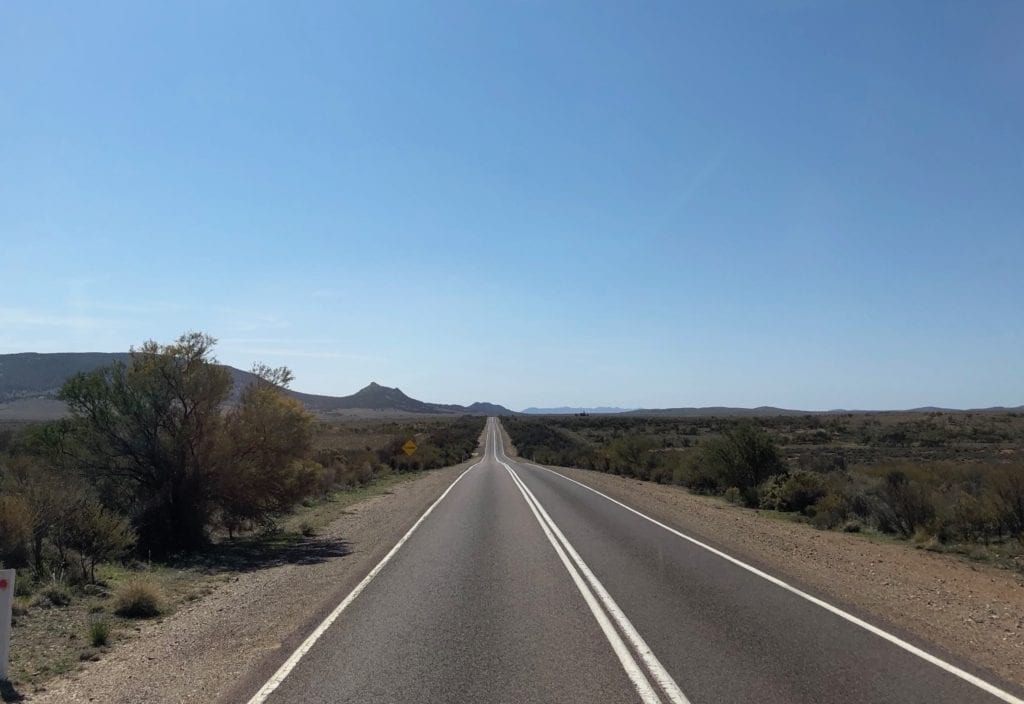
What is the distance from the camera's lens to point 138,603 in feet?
34.0

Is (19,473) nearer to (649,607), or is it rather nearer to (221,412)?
(221,412)

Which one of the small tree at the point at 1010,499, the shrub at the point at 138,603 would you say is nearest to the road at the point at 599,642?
the shrub at the point at 138,603

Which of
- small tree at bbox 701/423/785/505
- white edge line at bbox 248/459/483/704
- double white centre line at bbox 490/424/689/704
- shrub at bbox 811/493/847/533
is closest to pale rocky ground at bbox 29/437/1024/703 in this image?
white edge line at bbox 248/459/483/704

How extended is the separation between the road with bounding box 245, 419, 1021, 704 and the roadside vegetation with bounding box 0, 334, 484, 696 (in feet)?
13.2

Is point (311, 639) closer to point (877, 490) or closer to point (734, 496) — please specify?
point (877, 490)

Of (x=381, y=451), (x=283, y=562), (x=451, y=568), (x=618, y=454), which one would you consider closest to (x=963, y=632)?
(x=451, y=568)

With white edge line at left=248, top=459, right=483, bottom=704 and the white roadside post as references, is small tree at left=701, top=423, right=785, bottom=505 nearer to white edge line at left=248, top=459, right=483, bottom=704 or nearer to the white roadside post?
white edge line at left=248, top=459, right=483, bottom=704

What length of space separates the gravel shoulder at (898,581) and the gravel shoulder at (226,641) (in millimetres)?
6957

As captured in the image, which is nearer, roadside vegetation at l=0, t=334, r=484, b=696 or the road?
the road

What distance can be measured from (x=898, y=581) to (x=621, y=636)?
6628 millimetres

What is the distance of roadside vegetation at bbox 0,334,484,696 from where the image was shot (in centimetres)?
1197

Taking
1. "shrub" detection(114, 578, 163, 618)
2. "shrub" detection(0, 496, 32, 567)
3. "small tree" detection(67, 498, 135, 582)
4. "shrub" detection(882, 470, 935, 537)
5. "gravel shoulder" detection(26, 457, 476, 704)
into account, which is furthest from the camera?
"shrub" detection(882, 470, 935, 537)

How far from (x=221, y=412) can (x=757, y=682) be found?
50.9 feet

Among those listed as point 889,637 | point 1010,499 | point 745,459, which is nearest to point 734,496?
point 745,459
